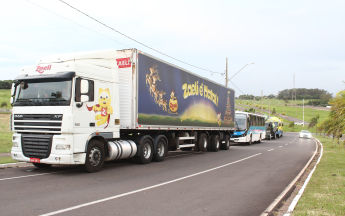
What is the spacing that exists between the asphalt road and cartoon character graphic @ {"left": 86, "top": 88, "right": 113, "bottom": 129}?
1.79 metres

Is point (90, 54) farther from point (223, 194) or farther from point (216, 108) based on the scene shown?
point (216, 108)

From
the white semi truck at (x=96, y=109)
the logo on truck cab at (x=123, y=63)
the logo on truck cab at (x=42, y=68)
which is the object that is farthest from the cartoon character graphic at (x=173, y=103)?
the logo on truck cab at (x=42, y=68)

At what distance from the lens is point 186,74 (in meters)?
16.2

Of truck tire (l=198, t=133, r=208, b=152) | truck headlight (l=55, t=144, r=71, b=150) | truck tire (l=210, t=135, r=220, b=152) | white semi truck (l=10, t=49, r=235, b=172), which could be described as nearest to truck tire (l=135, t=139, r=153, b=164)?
white semi truck (l=10, t=49, r=235, b=172)

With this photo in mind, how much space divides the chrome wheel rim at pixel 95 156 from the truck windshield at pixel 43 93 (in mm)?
1838

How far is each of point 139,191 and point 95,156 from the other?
3.17 metres

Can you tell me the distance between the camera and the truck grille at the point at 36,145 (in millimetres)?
9109

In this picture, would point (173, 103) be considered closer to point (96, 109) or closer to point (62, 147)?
point (96, 109)

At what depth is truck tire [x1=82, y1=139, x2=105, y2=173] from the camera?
9789mm

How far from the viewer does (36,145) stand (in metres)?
9.27

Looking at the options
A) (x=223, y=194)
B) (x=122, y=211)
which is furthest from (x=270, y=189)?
(x=122, y=211)

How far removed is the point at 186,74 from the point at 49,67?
7.93 m

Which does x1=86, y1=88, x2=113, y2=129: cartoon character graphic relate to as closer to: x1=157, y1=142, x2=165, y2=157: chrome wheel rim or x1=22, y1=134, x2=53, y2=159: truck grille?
x1=22, y1=134, x2=53, y2=159: truck grille

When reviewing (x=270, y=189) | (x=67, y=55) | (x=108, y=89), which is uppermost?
(x=67, y=55)
